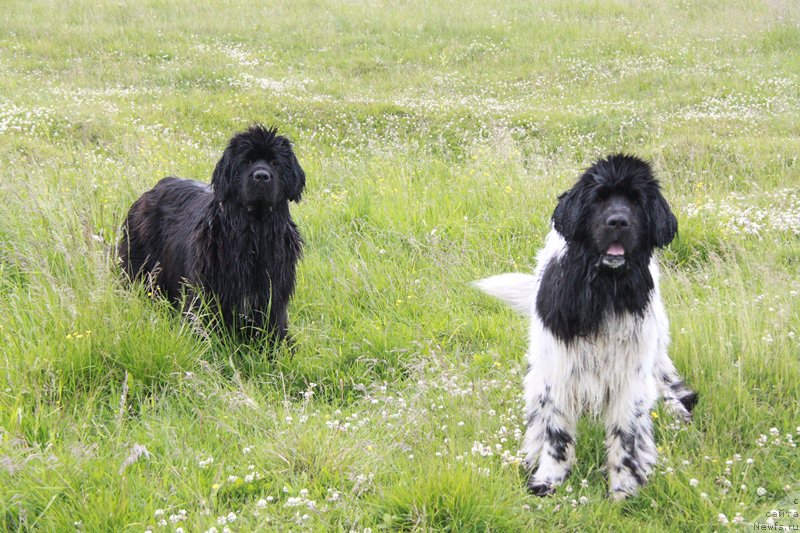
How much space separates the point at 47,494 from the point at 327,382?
2.01m

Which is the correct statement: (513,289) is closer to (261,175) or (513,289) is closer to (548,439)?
(548,439)

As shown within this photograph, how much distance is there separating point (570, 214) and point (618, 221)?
0.30 meters

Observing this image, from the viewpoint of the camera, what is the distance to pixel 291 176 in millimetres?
5043

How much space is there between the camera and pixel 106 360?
4297 mm

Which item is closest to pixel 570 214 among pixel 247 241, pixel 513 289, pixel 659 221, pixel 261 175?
pixel 659 221

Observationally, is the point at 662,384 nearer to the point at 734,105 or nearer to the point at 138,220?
the point at 138,220

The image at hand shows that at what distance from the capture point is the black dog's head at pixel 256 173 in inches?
189

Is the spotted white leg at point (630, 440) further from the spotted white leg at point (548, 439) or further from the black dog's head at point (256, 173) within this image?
the black dog's head at point (256, 173)

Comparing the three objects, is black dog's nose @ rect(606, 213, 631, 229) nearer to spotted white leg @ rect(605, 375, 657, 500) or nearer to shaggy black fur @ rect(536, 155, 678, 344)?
shaggy black fur @ rect(536, 155, 678, 344)

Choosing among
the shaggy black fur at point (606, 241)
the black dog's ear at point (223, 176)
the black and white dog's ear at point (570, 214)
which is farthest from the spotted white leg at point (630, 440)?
the black dog's ear at point (223, 176)

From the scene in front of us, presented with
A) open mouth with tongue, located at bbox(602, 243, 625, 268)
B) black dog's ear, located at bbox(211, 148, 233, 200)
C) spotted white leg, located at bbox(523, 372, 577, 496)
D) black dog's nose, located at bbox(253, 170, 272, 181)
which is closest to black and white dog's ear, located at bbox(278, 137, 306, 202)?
black dog's nose, located at bbox(253, 170, 272, 181)

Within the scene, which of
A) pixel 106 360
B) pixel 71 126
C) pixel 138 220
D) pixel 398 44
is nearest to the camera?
pixel 106 360

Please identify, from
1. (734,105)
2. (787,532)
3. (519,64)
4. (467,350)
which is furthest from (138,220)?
(519,64)

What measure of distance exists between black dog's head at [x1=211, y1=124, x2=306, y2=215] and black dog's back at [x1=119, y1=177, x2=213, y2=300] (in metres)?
0.40
